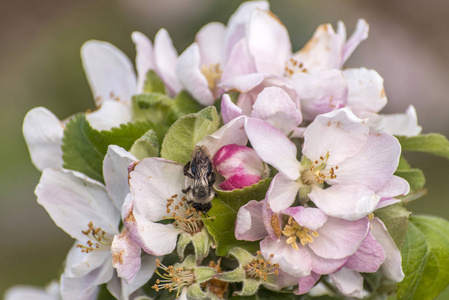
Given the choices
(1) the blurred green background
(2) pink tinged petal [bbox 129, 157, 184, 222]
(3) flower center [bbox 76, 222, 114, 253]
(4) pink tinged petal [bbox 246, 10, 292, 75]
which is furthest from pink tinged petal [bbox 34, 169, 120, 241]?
(1) the blurred green background

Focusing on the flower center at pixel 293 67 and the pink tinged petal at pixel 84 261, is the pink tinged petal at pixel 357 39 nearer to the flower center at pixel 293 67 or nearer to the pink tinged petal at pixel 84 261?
the flower center at pixel 293 67

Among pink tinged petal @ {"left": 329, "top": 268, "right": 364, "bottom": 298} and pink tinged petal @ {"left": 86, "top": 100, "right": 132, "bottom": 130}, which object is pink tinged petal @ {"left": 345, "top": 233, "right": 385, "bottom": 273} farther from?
pink tinged petal @ {"left": 86, "top": 100, "right": 132, "bottom": 130}

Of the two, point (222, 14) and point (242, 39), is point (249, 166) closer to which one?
point (242, 39)

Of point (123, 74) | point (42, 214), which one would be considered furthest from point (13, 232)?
point (123, 74)

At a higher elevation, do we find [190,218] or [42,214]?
[190,218]

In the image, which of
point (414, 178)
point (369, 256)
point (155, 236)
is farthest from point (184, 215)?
point (414, 178)
